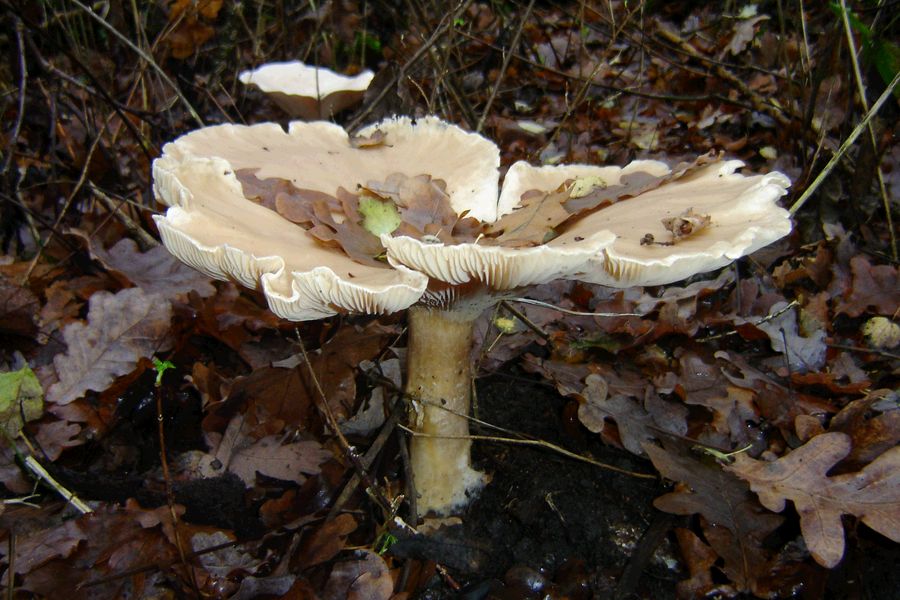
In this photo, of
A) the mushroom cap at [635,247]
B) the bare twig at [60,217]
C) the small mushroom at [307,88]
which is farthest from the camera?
the small mushroom at [307,88]

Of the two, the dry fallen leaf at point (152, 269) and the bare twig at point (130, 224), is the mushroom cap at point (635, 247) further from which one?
the bare twig at point (130, 224)

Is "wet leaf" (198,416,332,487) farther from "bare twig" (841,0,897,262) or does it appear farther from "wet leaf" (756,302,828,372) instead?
"bare twig" (841,0,897,262)

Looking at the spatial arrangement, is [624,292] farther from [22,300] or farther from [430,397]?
[22,300]

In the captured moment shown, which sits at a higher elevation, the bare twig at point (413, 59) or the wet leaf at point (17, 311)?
the bare twig at point (413, 59)

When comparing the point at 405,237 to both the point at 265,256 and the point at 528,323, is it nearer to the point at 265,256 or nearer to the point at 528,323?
the point at 265,256

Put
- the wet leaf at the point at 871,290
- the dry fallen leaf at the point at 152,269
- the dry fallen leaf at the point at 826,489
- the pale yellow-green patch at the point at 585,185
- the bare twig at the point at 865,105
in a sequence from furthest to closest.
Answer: the dry fallen leaf at the point at 152,269
the bare twig at the point at 865,105
the wet leaf at the point at 871,290
the pale yellow-green patch at the point at 585,185
the dry fallen leaf at the point at 826,489

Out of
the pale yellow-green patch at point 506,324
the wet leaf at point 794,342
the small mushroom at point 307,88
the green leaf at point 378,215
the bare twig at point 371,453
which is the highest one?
the green leaf at point 378,215

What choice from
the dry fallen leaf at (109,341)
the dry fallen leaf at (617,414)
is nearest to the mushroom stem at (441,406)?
the dry fallen leaf at (617,414)
